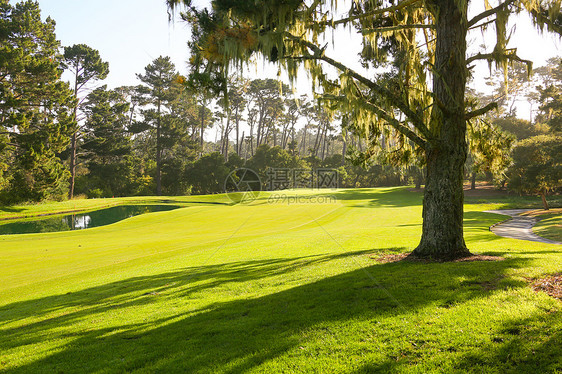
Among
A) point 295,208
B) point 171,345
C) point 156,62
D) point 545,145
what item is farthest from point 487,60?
point 156,62

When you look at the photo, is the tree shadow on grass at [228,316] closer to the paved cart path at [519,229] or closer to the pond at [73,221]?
the paved cart path at [519,229]

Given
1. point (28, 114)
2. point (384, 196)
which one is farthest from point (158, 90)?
point (384, 196)

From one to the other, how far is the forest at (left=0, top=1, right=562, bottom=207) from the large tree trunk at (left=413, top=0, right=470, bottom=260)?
107 cm

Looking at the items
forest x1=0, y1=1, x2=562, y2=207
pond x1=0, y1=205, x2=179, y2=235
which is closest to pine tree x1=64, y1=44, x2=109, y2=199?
forest x1=0, y1=1, x2=562, y2=207

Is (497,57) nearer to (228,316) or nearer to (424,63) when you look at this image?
(424,63)

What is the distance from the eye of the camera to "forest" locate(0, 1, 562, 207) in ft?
31.7

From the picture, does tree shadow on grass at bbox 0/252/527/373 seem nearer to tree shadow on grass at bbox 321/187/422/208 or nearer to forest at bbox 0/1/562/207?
forest at bbox 0/1/562/207

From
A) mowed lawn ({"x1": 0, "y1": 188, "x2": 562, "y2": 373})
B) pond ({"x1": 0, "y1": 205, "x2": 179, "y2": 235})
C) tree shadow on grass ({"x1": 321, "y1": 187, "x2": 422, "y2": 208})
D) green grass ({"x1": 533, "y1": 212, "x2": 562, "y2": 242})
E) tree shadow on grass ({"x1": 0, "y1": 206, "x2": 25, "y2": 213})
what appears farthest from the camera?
tree shadow on grass ({"x1": 321, "y1": 187, "x2": 422, "y2": 208})

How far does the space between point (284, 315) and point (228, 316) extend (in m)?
1.06

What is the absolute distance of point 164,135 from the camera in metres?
55.5

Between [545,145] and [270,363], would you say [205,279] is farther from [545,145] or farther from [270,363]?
[545,145]

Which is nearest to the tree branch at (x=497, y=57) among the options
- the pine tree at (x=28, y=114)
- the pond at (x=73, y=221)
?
the pond at (x=73, y=221)

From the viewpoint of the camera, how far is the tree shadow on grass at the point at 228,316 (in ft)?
13.6

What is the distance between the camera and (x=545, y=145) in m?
29.3
